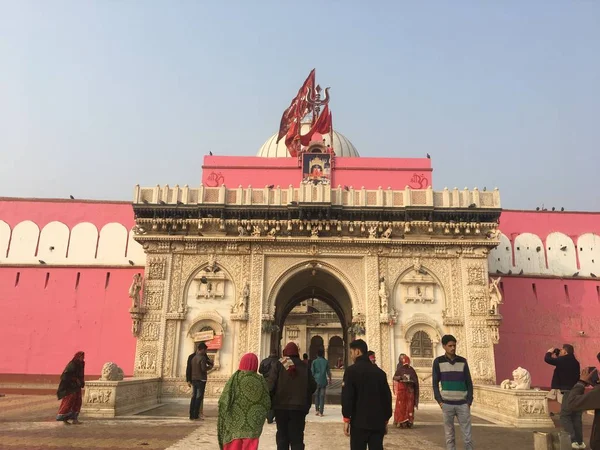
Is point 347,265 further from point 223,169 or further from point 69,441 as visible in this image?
point 69,441

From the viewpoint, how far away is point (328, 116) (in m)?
19.9

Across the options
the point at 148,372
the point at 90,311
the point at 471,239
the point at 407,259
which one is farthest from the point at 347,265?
the point at 90,311

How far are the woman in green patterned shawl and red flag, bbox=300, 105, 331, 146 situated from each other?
15505mm

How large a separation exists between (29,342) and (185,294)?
6.68 meters

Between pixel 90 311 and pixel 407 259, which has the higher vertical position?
pixel 407 259

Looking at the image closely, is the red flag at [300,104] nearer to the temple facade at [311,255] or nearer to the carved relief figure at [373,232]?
the temple facade at [311,255]

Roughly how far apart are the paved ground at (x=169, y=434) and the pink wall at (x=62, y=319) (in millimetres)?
6125

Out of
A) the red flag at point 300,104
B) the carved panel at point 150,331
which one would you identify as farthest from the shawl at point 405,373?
the red flag at point 300,104

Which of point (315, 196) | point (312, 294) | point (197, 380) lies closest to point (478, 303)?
point (315, 196)

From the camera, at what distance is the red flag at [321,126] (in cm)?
1961

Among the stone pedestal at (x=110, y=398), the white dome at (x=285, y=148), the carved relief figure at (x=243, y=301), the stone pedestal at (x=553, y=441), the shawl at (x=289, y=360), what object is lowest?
the stone pedestal at (x=110, y=398)

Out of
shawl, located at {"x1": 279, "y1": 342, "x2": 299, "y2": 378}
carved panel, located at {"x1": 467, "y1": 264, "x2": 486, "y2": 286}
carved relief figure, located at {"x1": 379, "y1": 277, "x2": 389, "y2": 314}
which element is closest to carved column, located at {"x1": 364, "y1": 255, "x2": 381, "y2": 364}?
carved relief figure, located at {"x1": 379, "y1": 277, "x2": 389, "y2": 314}

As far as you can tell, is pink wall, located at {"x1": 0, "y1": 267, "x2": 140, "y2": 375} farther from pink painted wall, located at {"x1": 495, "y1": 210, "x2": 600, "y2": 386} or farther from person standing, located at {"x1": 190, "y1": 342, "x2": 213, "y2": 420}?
pink painted wall, located at {"x1": 495, "y1": 210, "x2": 600, "y2": 386}

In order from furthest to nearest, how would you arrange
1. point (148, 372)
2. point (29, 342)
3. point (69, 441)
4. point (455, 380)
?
point (29, 342) < point (148, 372) < point (69, 441) < point (455, 380)
